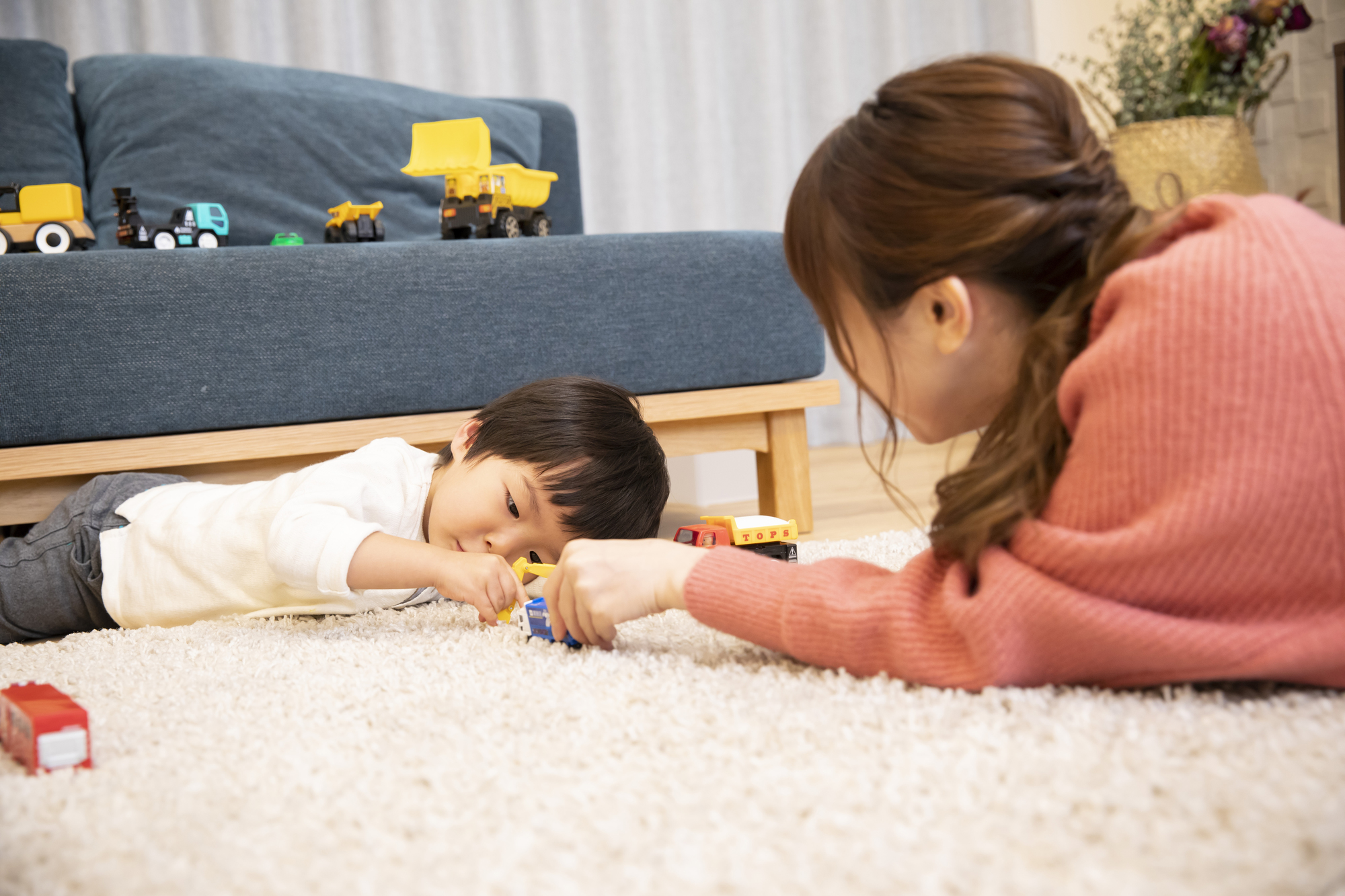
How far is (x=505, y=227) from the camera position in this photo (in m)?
1.51

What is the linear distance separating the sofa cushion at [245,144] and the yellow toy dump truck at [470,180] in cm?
33

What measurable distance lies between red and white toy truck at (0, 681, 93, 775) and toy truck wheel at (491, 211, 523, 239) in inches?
40.9

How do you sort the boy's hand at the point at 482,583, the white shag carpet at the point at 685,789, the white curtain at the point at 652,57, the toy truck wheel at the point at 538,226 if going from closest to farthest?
the white shag carpet at the point at 685,789 → the boy's hand at the point at 482,583 → the toy truck wheel at the point at 538,226 → the white curtain at the point at 652,57

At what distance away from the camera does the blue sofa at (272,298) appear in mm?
1104

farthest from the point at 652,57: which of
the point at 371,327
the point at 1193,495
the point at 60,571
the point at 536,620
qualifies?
the point at 1193,495

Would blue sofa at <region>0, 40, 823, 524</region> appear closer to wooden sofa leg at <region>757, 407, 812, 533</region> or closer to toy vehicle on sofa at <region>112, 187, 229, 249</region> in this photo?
wooden sofa leg at <region>757, 407, 812, 533</region>

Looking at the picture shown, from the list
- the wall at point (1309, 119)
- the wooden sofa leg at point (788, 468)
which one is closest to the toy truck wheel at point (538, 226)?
the wooden sofa leg at point (788, 468)

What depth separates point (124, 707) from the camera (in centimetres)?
67

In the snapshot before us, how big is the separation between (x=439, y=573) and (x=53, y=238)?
3.01ft

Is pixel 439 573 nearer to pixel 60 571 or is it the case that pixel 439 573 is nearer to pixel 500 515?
pixel 500 515

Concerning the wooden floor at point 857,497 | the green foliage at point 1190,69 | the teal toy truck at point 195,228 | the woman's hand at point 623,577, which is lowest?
the wooden floor at point 857,497

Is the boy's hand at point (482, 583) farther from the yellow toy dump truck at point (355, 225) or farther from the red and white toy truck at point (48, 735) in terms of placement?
the yellow toy dump truck at point (355, 225)

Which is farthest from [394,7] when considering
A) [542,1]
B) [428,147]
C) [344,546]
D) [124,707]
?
[124,707]

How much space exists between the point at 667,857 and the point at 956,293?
38 cm
